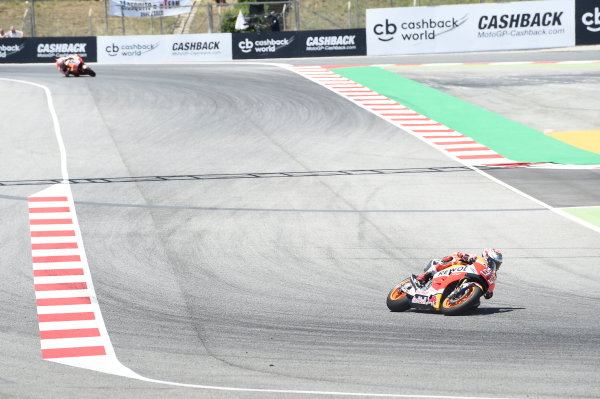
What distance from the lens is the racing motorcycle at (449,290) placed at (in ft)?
40.4

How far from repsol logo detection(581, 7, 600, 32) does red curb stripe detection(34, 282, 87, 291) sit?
35.9 meters

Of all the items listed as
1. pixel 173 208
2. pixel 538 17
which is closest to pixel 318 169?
pixel 173 208

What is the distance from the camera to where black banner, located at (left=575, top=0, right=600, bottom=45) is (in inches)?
1704

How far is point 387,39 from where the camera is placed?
146ft

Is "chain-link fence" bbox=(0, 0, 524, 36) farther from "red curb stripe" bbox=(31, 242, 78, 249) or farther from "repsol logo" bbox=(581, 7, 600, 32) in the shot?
"red curb stripe" bbox=(31, 242, 78, 249)

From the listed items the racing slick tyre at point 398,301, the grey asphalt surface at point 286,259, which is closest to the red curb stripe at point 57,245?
the grey asphalt surface at point 286,259

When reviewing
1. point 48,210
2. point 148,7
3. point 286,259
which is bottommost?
point 286,259

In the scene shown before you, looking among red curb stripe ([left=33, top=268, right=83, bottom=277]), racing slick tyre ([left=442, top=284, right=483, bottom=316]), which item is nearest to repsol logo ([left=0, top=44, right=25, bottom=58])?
red curb stripe ([left=33, top=268, right=83, bottom=277])

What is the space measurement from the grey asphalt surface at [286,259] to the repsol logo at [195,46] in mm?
13766

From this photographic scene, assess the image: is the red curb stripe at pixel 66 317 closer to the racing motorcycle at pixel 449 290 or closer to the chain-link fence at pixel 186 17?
the racing motorcycle at pixel 449 290

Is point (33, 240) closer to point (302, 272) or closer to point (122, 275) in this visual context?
point (122, 275)

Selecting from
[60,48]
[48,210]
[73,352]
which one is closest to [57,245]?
[48,210]

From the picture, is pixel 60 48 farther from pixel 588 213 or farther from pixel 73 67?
pixel 588 213

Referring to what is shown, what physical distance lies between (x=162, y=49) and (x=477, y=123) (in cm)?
2117
